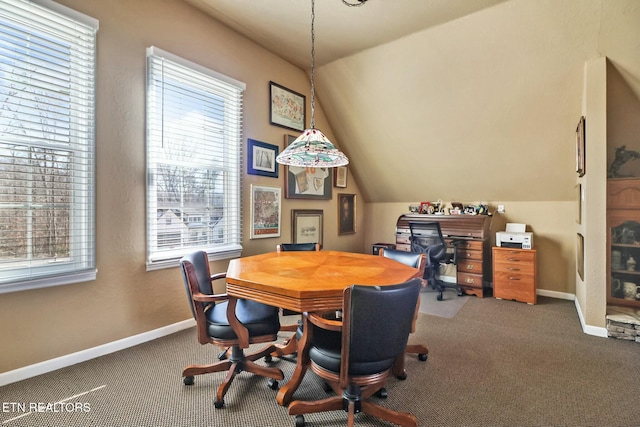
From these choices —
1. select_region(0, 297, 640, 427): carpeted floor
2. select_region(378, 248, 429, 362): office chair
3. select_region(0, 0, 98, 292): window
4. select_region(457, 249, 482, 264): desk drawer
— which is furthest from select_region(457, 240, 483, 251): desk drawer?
select_region(0, 0, 98, 292): window

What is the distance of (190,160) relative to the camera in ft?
10.2

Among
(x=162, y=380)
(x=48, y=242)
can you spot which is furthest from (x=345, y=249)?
(x=48, y=242)

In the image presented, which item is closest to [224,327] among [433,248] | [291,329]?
[291,329]

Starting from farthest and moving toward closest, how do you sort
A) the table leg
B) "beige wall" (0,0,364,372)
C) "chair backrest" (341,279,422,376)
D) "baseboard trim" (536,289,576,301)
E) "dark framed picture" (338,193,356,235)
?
"dark framed picture" (338,193,356,235) < "baseboard trim" (536,289,576,301) < "beige wall" (0,0,364,372) < the table leg < "chair backrest" (341,279,422,376)

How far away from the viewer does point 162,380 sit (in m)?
2.15

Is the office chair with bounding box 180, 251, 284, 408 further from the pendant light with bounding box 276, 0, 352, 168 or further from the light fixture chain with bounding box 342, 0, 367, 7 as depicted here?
the light fixture chain with bounding box 342, 0, 367, 7

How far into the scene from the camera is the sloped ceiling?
116 inches

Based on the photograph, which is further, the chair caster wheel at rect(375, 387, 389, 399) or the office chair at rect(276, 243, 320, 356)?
the office chair at rect(276, 243, 320, 356)

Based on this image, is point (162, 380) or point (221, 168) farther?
point (221, 168)

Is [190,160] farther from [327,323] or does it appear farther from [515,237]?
[515,237]

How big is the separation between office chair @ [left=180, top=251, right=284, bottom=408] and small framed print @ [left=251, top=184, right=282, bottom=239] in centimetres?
151

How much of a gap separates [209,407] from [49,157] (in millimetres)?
2100

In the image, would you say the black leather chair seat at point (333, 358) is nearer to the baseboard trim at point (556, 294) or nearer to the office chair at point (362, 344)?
the office chair at point (362, 344)

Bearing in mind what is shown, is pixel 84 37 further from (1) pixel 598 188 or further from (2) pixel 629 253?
(2) pixel 629 253
